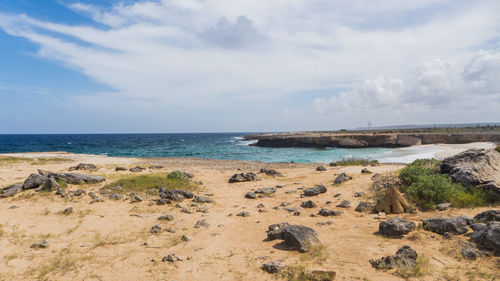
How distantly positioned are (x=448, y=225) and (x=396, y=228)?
147cm

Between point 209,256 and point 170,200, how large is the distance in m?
6.51

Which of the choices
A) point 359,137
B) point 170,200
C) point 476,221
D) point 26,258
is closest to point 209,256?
point 26,258

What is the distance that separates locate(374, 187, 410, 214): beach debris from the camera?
32.3 feet

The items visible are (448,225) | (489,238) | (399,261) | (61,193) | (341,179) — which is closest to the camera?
(399,261)

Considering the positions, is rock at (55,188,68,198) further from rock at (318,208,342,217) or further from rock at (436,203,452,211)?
rock at (436,203,452,211)

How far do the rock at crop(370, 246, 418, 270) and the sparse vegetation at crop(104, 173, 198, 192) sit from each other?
11.4 m

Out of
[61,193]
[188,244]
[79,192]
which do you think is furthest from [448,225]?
[61,193]

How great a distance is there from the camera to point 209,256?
6898 millimetres

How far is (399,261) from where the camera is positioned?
5773 mm

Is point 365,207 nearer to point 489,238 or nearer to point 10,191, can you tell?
point 489,238

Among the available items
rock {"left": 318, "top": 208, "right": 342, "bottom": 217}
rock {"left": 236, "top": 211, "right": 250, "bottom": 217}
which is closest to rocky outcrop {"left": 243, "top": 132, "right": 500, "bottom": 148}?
rock {"left": 318, "top": 208, "right": 342, "bottom": 217}

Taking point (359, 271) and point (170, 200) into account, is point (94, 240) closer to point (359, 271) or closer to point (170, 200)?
point (170, 200)

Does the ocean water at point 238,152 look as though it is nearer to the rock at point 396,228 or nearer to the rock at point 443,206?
the rock at point 443,206

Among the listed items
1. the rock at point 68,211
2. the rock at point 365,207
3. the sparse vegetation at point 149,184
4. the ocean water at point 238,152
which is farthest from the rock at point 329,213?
the ocean water at point 238,152
